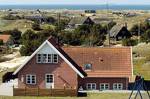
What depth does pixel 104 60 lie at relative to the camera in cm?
4381

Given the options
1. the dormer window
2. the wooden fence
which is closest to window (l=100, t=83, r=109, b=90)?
the wooden fence

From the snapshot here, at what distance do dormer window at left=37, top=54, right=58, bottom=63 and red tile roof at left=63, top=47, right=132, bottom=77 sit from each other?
289cm

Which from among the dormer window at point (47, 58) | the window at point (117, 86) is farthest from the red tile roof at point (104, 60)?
the dormer window at point (47, 58)

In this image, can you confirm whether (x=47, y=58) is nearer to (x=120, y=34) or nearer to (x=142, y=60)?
(x=142, y=60)

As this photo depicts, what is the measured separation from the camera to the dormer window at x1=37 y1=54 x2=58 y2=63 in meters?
41.3

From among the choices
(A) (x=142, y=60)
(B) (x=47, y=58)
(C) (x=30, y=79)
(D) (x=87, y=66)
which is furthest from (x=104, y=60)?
(A) (x=142, y=60)

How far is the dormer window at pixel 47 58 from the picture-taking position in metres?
41.3

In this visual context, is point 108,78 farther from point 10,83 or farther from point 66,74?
point 10,83

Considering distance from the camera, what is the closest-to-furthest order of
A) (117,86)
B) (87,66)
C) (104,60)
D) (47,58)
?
(47,58) < (117,86) < (87,66) < (104,60)

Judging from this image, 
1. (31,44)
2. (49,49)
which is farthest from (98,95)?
(31,44)

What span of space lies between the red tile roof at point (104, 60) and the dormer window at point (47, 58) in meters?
2.89

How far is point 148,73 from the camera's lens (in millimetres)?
53844

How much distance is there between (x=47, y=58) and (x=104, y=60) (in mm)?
5452

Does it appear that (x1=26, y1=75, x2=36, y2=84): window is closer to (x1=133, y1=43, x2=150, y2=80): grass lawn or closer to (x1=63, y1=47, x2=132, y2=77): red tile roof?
(x1=63, y1=47, x2=132, y2=77): red tile roof
